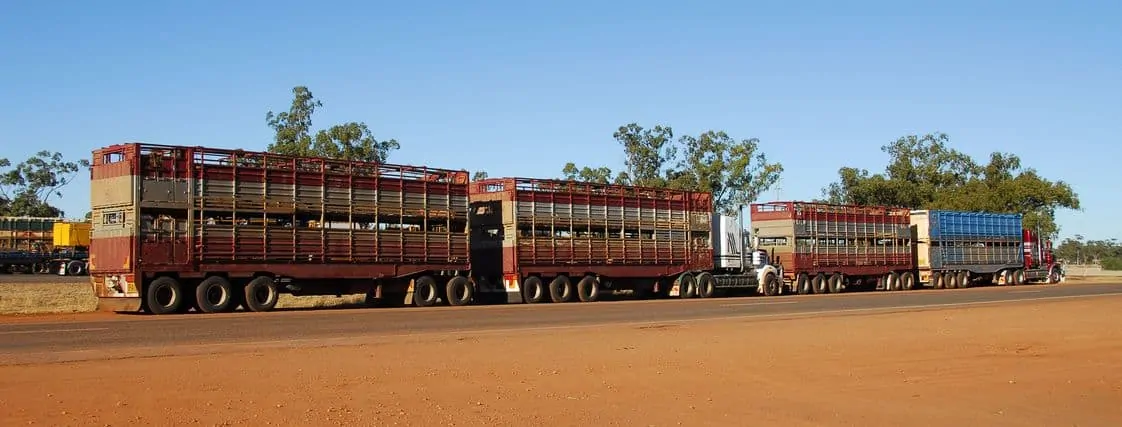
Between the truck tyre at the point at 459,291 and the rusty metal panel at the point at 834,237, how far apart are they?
18.2 m

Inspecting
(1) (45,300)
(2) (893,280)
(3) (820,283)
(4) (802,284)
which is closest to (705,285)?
(4) (802,284)

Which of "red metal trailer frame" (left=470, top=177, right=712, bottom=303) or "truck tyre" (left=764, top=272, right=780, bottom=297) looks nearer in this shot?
"red metal trailer frame" (left=470, top=177, right=712, bottom=303)

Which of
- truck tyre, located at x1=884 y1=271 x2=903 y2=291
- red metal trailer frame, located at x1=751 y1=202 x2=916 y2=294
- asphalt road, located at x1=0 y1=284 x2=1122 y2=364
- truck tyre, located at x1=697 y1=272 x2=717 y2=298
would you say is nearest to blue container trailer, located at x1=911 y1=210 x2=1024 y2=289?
red metal trailer frame, located at x1=751 y1=202 x2=916 y2=294

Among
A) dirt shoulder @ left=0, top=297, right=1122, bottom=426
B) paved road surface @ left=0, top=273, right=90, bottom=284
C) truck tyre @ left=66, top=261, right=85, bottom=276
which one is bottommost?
dirt shoulder @ left=0, top=297, right=1122, bottom=426

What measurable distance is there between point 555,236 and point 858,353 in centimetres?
1893

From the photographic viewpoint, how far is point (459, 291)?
30.8 meters

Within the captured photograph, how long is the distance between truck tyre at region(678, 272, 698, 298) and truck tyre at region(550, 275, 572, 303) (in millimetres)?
5697

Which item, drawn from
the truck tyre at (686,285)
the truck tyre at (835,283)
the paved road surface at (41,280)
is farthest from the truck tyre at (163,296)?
the truck tyre at (835,283)

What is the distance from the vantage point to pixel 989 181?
92812mm

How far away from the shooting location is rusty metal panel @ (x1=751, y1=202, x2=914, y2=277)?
4472 centimetres

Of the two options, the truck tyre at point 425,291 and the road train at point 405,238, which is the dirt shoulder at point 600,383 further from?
the truck tyre at point 425,291

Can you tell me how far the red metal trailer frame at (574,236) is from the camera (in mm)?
32875

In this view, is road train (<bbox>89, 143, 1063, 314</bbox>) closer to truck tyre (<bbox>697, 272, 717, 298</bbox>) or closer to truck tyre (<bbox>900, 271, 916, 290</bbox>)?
truck tyre (<bbox>697, 272, 717, 298</bbox>)

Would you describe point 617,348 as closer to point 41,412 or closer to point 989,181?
point 41,412
